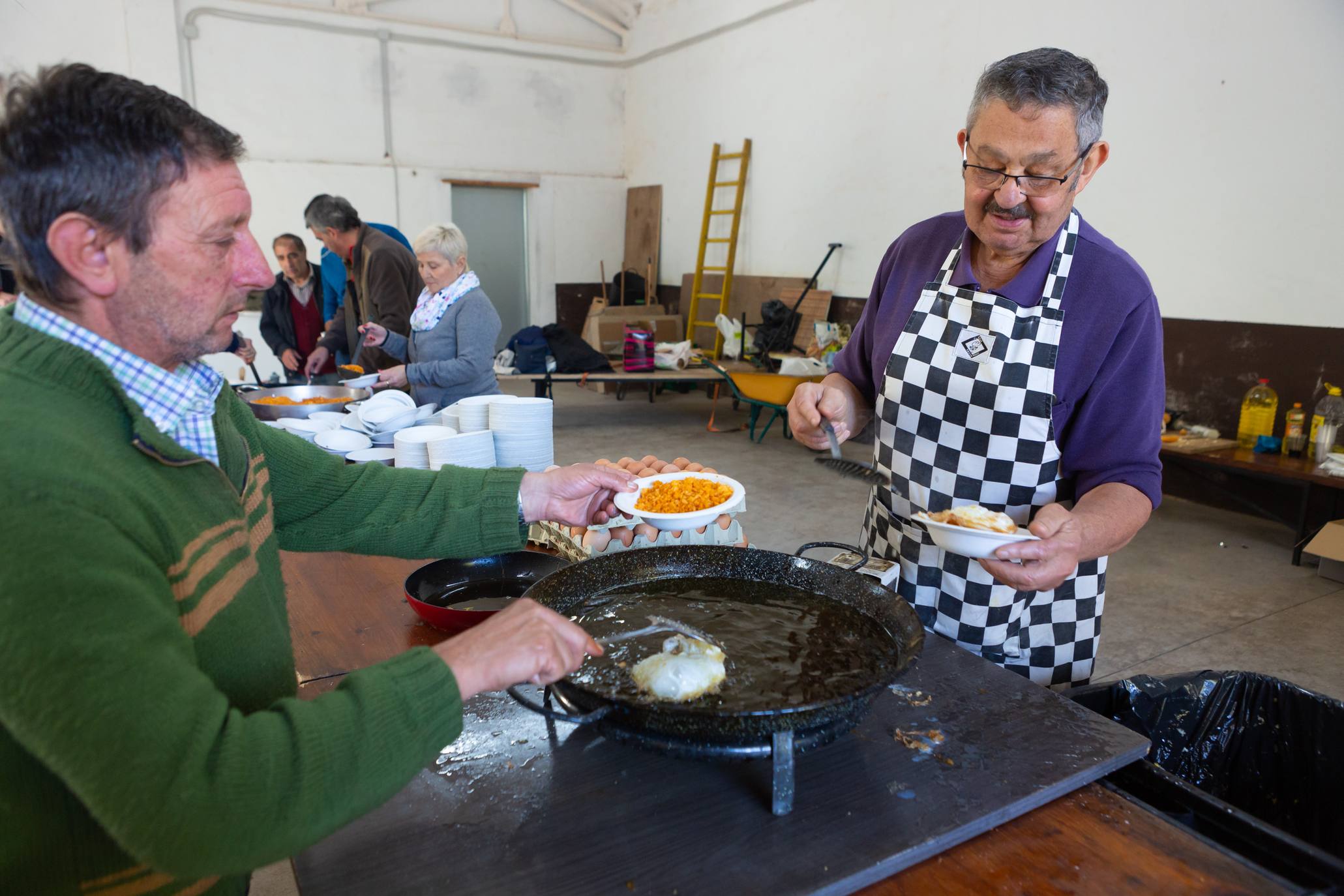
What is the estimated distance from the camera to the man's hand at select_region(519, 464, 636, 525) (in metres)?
1.67

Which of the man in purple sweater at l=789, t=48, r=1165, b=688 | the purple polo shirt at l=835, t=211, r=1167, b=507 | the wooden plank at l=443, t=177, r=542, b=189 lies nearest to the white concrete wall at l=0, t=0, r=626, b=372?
the wooden plank at l=443, t=177, r=542, b=189

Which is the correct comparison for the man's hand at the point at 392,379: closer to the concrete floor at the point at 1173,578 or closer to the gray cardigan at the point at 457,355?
the gray cardigan at the point at 457,355

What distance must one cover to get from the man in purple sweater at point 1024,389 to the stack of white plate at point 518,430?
912mm

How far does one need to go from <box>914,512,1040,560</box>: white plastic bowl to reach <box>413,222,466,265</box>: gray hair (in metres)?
3.03

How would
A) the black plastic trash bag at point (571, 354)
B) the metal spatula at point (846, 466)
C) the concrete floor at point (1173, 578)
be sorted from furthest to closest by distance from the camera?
the black plastic trash bag at point (571, 354)
the concrete floor at point (1173, 578)
the metal spatula at point (846, 466)

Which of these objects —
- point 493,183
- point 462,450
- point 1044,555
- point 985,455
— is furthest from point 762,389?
point 493,183

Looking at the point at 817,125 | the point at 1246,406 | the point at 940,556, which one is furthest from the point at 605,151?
the point at 940,556

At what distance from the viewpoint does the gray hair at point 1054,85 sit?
1.53 metres

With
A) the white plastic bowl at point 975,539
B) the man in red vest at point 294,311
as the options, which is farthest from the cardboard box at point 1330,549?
the man in red vest at point 294,311

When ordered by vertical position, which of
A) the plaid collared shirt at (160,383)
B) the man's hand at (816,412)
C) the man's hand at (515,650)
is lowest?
the man's hand at (515,650)

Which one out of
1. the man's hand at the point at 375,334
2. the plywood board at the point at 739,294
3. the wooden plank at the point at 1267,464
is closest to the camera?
the man's hand at the point at 375,334

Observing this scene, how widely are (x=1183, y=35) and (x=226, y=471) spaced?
6169 millimetres

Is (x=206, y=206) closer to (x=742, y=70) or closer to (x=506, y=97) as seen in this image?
(x=742, y=70)

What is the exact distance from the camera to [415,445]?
2.49 m
